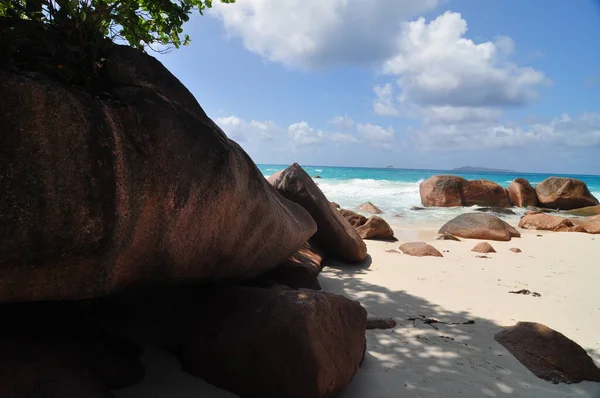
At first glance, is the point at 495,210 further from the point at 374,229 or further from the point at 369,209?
the point at 374,229

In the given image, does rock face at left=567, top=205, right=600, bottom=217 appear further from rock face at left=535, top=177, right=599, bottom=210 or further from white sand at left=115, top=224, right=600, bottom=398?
white sand at left=115, top=224, right=600, bottom=398

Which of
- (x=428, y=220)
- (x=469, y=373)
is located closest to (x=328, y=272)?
(x=469, y=373)

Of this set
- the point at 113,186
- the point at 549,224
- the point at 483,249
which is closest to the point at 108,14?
the point at 113,186

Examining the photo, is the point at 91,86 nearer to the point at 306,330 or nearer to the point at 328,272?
the point at 306,330

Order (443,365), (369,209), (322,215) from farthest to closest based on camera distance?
(369,209), (322,215), (443,365)

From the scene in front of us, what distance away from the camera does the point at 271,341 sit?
2.42m

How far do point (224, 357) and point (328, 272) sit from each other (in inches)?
145

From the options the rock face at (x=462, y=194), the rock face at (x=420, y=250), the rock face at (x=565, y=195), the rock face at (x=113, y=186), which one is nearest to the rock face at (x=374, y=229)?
the rock face at (x=420, y=250)

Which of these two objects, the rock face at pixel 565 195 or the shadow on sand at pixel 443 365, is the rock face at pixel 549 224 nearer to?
the rock face at pixel 565 195

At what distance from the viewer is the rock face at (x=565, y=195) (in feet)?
62.0

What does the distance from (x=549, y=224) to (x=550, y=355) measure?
1095 cm

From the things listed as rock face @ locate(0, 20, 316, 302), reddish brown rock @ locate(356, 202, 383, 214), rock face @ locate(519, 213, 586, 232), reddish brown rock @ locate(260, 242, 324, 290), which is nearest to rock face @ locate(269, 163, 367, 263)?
reddish brown rock @ locate(260, 242, 324, 290)

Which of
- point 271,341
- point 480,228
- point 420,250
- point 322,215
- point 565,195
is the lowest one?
point 420,250

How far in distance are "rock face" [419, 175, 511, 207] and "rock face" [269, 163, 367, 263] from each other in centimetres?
1403
